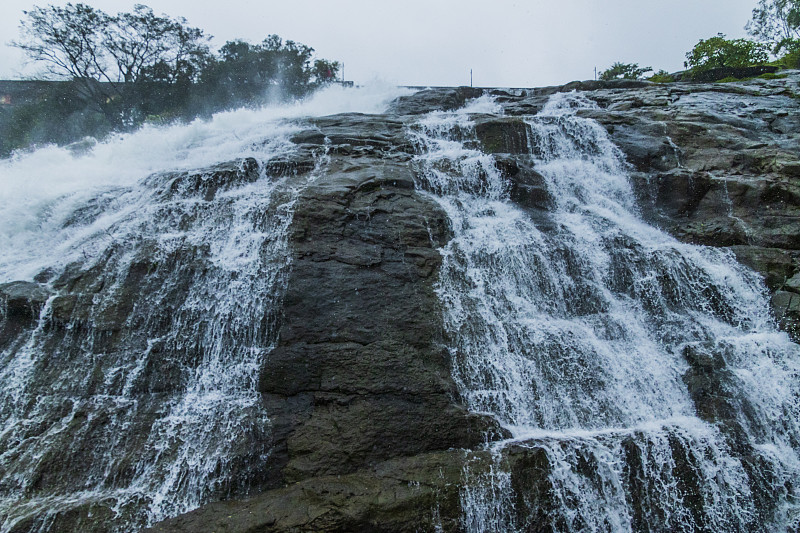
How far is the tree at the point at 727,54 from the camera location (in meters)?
19.7

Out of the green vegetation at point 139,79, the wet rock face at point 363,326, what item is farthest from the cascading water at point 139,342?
the green vegetation at point 139,79

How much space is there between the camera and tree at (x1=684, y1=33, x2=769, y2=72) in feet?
64.7

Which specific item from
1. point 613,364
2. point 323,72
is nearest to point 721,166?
point 613,364

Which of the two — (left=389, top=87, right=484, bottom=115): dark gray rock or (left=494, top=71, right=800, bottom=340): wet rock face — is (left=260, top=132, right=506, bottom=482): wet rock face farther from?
(left=389, top=87, right=484, bottom=115): dark gray rock

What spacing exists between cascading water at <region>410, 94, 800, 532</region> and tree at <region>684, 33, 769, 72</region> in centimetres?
1562

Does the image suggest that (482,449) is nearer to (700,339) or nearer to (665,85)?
(700,339)

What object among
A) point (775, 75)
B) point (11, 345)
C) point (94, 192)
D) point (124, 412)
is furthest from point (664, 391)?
A: point (775, 75)

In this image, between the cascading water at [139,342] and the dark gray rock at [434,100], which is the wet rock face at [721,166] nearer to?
the dark gray rock at [434,100]

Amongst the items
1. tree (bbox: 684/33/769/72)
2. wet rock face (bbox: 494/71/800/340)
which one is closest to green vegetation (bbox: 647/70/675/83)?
tree (bbox: 684/33/769/72)

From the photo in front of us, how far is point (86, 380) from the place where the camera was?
590cm

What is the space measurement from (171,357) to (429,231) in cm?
416

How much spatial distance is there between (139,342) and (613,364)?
20.4 ft

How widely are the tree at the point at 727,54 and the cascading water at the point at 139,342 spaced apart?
1934 cm

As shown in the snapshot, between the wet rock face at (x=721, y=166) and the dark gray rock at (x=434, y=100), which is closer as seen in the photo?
the wet rock face at (x=721, y=166)
